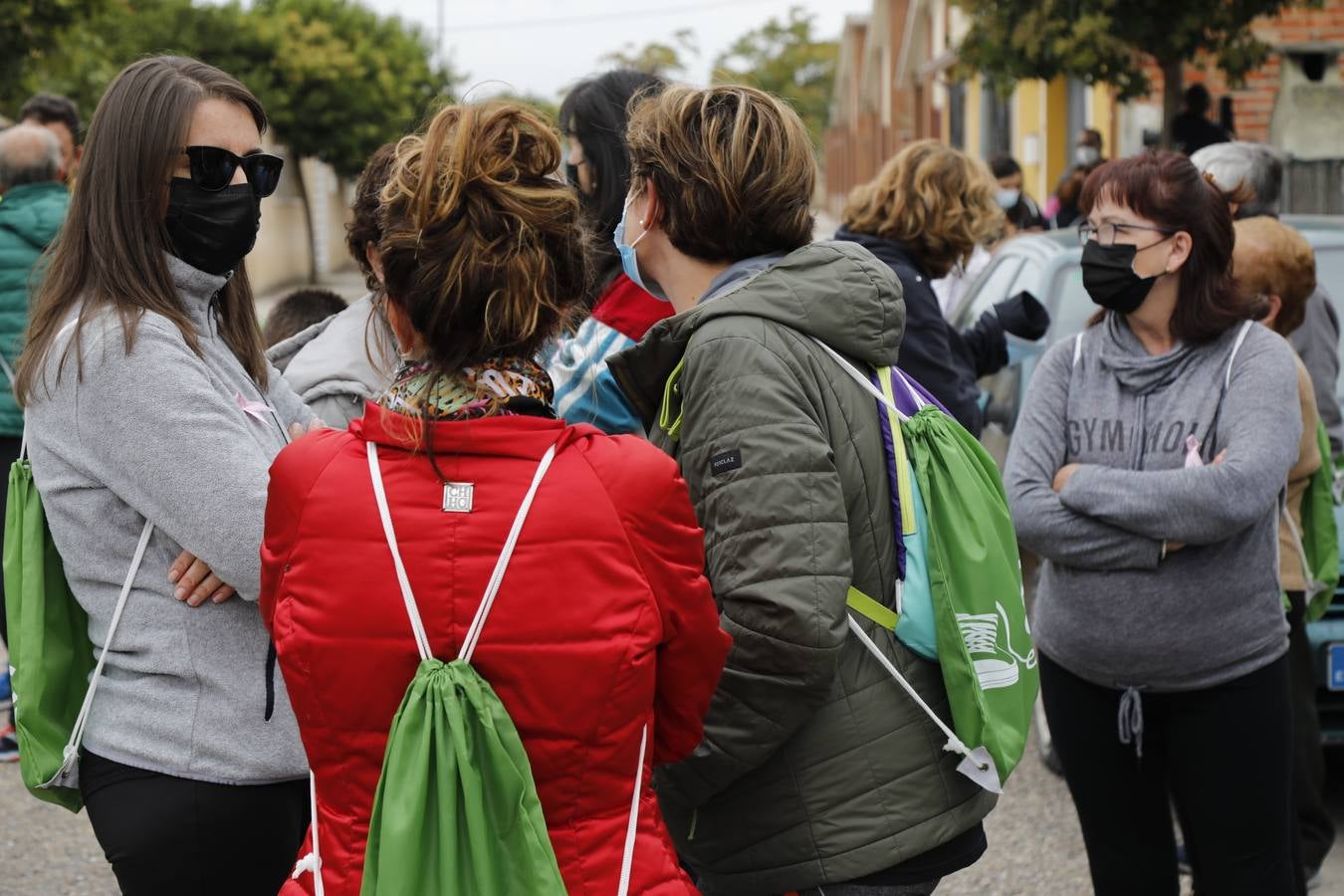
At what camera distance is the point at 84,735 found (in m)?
2.39

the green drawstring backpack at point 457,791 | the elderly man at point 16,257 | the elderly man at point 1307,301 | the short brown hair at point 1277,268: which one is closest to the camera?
the green drawstring backpack at point 457,791

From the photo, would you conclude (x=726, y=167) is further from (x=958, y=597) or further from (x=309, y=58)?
(x=309, y=58)

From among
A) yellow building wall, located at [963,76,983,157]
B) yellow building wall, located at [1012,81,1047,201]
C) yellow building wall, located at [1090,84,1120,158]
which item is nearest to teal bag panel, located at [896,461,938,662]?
yellow building wall, located at [1090,84,1120,158]

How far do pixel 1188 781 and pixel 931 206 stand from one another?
2154 mm

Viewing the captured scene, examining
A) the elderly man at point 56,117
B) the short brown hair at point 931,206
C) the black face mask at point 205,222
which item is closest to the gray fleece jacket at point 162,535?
the black face mask at point 205,222

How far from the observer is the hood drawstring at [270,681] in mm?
2369

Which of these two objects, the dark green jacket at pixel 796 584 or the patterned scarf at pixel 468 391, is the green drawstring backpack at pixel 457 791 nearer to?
the patterned scarf at pixel 468 391

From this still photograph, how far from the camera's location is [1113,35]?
10547 mm

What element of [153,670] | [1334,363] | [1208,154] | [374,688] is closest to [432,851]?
[374,688]

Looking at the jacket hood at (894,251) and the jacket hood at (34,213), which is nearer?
the jacket hood at (894,251)

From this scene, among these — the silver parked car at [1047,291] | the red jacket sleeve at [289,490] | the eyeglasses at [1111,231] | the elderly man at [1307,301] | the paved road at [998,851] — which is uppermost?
the red jacket sleeve at [289,490]

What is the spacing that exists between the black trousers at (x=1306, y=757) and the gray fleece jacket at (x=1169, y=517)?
94cm

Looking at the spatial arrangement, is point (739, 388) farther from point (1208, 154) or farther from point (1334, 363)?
point (1208, 154)

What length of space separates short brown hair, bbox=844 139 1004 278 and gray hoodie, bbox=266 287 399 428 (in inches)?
83.8
